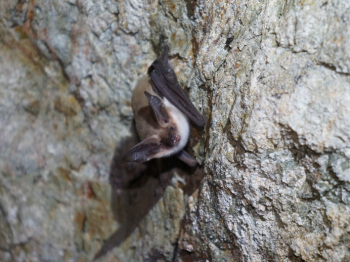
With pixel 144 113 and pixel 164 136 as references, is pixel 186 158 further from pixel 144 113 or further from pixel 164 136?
pixel 144 113

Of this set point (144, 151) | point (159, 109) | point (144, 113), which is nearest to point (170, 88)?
point (159, 109)

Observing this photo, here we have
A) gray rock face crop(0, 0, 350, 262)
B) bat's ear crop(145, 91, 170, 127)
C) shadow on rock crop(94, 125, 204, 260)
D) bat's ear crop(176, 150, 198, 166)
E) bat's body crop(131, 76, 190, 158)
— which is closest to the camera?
gray rock face crop(0, 0, 350, 262)

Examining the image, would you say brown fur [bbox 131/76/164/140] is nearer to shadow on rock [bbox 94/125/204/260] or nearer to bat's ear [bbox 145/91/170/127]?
bat's ear [bbox 145/91/170/127]

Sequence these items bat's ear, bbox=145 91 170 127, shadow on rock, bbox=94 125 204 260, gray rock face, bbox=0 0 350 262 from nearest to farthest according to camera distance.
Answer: gray rock face, bbox=0 0 350 262 → bat's ear, bbox=145 91 170 127 → shadow on rock, bbox=94 125 204 260

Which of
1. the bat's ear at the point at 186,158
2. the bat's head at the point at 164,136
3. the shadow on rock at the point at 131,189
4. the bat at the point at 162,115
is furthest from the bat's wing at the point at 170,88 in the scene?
the shadow on rock at the point at 131,189

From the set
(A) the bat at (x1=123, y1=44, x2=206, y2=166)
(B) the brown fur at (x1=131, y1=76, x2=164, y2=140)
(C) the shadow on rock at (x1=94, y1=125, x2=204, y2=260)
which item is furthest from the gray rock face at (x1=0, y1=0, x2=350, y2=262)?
(B) the brown fur at (x1=131, y1=76, x2=164, y2=140)

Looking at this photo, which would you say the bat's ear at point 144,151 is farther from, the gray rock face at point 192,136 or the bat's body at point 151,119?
the gray rock face at point 192,136

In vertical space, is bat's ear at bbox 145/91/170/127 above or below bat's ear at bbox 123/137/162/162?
above

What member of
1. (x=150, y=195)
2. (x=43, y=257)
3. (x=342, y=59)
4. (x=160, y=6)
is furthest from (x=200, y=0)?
(x=43, y=257)
